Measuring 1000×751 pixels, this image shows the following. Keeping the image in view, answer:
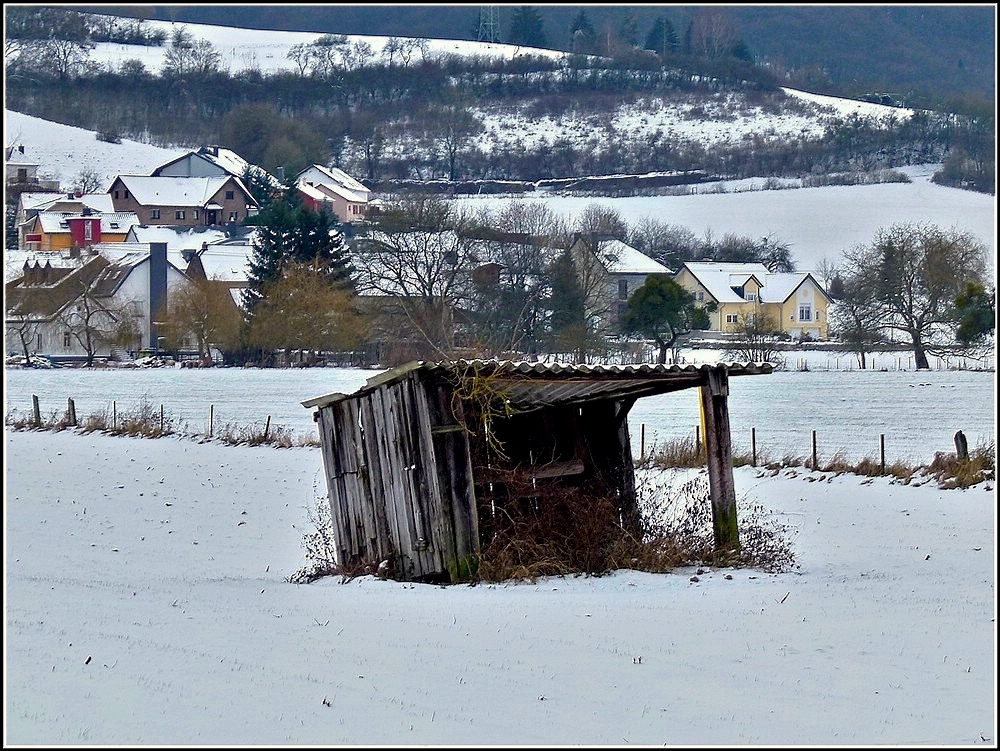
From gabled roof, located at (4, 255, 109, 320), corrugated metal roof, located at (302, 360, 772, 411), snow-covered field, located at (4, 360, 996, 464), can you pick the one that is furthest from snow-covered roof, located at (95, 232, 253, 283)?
→ corrugated metal roof, located at (302, 360, 772, 411)

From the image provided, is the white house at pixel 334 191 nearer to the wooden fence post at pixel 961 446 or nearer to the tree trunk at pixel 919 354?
the tree trunk at pixel 919 354

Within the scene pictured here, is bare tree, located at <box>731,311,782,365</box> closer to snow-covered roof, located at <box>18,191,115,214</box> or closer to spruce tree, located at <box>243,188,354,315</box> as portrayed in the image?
spruce tree, located at <box>243,188,354,315</box>

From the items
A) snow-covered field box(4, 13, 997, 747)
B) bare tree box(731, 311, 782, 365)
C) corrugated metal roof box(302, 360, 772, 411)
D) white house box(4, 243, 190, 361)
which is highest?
white house box(4, 243, 190, 361)

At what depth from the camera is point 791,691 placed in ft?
29.6

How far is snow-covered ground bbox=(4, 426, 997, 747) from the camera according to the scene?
810 cm

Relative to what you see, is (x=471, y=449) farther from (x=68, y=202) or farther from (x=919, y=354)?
(x=68, y=202)

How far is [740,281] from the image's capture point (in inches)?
3521

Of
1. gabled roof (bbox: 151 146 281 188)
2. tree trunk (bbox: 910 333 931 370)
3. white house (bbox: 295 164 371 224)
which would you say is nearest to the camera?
tree trunk (bbox: 910 333 931 370)

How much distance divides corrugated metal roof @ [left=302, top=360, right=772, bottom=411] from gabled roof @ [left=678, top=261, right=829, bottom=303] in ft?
234

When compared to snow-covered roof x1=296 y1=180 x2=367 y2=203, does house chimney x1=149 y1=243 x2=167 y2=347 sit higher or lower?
lower

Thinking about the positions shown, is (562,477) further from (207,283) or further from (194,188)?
(194,188)

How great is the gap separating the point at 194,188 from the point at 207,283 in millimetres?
77719

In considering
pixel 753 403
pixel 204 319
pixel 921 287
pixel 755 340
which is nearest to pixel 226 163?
pixel 204 319

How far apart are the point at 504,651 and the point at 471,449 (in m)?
4.14
